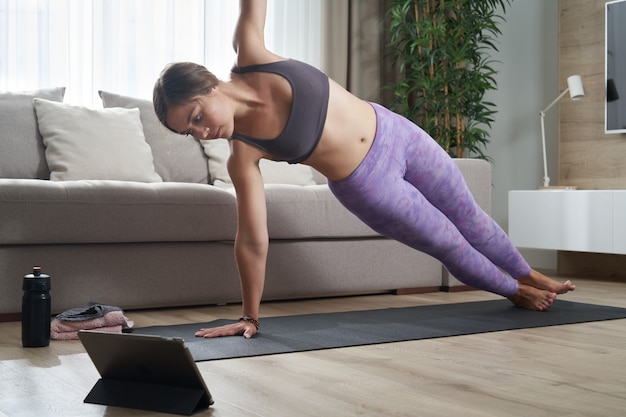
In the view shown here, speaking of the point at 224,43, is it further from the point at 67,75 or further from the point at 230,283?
the point at 230,283

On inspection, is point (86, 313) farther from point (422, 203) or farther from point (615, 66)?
point (615, 66)

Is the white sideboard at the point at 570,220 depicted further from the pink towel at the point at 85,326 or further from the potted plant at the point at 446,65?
the pink towel at the point at 85,326

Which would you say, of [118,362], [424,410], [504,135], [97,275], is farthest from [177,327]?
[504,135]

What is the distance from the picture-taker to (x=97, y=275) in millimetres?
3244

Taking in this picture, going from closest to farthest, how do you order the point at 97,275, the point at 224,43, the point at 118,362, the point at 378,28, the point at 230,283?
the point at 118,362, the point at 97,275, the point at 230,283, the point at 224,43, the point at 378,28

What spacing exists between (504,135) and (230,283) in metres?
2.84

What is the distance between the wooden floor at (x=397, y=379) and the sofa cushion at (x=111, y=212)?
41 centimetres

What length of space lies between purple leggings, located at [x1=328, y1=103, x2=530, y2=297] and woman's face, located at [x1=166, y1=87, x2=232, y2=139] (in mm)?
520

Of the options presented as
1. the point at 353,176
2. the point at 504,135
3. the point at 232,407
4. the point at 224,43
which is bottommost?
the point at 232,407

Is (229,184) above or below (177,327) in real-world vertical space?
above

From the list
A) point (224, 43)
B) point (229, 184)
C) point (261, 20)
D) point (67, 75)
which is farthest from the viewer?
point (224, 43)

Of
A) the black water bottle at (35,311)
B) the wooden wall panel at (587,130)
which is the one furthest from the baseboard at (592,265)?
the black water bottle at (35,311)

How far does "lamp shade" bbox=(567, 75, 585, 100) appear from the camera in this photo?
5141mm

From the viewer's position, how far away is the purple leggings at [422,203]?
9.32 ft
